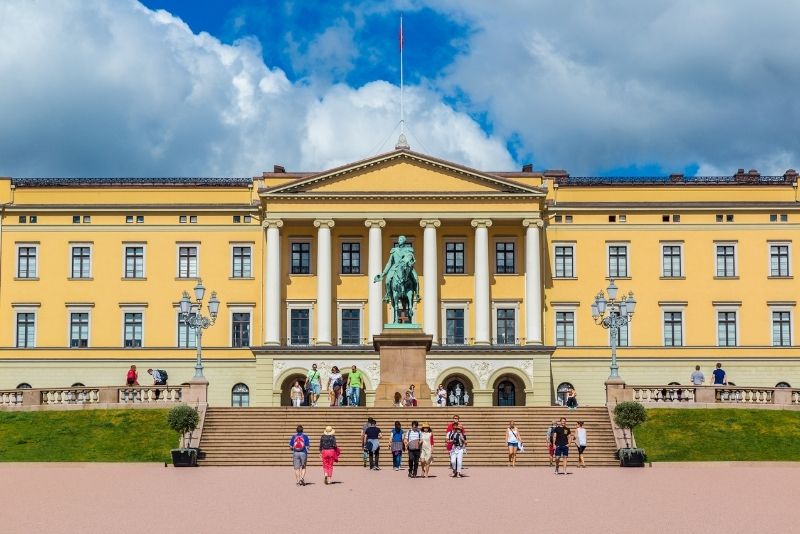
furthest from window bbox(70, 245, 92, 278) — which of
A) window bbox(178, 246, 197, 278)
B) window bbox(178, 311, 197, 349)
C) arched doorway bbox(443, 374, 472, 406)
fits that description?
arched doorway bbox(443, 374, 472, 406)

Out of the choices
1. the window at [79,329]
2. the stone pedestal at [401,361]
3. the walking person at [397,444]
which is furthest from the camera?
the window at [79,329]

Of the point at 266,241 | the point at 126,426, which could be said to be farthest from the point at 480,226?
the point at 126,426

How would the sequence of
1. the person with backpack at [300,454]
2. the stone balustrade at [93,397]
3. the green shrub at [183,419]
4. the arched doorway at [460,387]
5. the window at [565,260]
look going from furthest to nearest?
the window at [565,260] → the arched doorway at [460,387] → the stone balustrade at [93,397] → the green shrub at [183,419] → the person with backpack at [300,454]

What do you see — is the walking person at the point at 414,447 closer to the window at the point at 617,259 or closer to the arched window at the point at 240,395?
the arched window at the point at 240,395

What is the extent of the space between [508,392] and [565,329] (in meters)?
5.73

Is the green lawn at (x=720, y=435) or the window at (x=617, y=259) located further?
the window at (x=617, y=259)

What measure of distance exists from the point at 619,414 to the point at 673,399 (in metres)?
8.66

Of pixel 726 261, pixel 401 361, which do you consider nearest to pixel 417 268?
pixel 726 261

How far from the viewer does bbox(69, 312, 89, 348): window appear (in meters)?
77.2

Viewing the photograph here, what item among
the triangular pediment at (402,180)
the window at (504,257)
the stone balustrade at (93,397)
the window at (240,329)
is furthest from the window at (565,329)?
the stone balustrade at (93,397)

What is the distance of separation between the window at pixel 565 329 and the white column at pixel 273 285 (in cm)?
1611

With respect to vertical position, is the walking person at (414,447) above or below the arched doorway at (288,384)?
below

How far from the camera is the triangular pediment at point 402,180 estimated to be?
74312mm

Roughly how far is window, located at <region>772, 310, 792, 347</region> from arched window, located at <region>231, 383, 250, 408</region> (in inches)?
1192
